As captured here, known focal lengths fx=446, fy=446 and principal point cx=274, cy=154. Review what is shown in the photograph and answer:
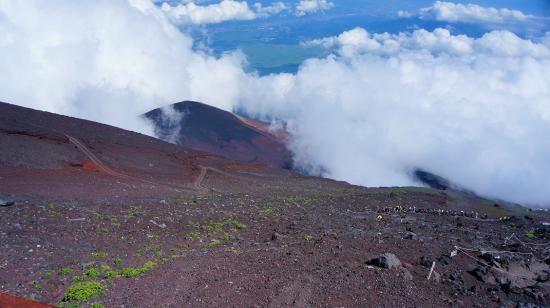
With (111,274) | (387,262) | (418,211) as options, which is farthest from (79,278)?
(418,211)

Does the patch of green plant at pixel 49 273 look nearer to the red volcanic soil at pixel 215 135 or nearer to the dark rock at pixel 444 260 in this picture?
the dark rock at pixel 444 260

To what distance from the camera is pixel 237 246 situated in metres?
14.1

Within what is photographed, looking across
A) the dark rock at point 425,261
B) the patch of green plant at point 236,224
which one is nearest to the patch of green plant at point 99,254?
the patch of green plant at point 236,224

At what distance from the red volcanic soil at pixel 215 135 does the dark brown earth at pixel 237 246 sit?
27.3 meters

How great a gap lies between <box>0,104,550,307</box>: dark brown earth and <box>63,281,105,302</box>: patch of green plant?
0.11 metres

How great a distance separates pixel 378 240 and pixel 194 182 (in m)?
16.6

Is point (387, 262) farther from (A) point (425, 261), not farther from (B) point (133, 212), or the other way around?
(B) point (133, 212)

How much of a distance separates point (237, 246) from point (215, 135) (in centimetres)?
4286

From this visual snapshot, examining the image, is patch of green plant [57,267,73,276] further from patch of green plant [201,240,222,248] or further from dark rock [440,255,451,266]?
dark rock [440,255,451,266]

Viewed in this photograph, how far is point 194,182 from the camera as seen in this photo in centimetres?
2905

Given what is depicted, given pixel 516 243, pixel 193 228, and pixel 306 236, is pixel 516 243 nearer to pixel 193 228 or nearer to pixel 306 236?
pixel 306 236

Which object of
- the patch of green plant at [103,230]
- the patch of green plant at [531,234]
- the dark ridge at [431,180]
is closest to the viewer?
the patch of green plant at [103,230]

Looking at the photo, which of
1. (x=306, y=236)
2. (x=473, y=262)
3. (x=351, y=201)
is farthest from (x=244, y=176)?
(x=473, y=262)

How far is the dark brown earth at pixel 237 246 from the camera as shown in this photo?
33.7ft
